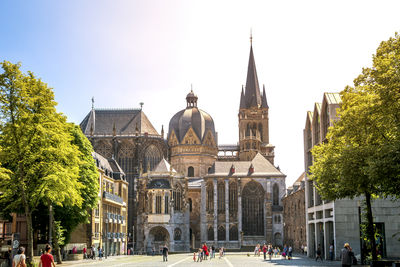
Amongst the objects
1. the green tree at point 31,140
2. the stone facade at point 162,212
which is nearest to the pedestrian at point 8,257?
the green tree at point 31,140

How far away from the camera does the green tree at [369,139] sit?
22375 mm

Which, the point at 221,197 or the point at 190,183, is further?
the point at 190,183

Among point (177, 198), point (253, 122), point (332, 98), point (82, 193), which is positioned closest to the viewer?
point (82, 193)

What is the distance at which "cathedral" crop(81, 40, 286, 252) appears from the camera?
286 ft

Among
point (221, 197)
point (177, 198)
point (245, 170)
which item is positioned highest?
point (245, 170)

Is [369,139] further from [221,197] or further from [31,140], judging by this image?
[221,197]

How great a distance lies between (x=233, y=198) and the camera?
9438 centimetres

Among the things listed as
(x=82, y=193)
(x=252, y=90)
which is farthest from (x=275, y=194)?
(x=82, y=193)

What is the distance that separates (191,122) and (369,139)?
3453 inches

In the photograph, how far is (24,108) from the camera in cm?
3050

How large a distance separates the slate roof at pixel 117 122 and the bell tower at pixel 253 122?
68.8ft

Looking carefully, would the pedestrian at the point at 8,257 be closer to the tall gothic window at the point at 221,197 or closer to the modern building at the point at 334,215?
the modern building at the point at 334,215

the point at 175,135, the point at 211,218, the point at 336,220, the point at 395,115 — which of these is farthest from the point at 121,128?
the point at 395,115

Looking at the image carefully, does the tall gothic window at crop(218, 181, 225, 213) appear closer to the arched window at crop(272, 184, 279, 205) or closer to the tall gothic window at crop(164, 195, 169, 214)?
the arched window at crop(272, 184, 279, 205)
